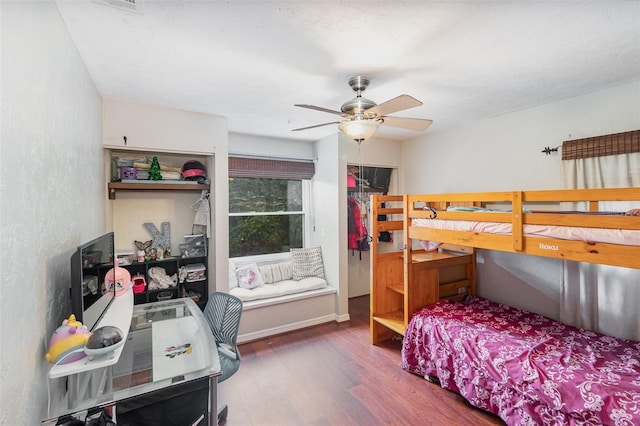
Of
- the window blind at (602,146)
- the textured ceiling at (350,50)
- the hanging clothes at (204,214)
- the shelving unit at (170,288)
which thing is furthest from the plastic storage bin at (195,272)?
the window blind at (602,146)

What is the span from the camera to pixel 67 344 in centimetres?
120

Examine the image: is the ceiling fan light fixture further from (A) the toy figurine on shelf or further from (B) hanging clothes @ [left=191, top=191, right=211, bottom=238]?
(A) the toy figurine on shelf

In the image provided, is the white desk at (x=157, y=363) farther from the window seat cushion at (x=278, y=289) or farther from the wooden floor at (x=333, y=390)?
the window seat cushion at (x=278, y=289)

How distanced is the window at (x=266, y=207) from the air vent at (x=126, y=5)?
231 centimetres

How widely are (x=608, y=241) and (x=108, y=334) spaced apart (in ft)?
8.43

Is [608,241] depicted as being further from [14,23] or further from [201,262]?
[201,262]

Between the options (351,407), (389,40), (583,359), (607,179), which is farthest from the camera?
(607,179)

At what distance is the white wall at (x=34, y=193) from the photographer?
36.2 inches

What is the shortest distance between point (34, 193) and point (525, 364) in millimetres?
2745

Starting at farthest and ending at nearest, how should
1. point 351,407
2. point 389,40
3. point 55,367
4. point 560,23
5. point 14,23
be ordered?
point 351,407
point 389,40
point 560,23
point 55,367
point 14,23

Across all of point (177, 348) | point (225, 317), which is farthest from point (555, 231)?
point (177, 348)

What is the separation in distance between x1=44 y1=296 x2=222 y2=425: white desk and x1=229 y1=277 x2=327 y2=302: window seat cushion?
113 centimetres

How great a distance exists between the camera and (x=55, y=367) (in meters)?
1.17

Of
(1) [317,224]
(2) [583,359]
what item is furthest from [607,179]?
(1) [317,224]
